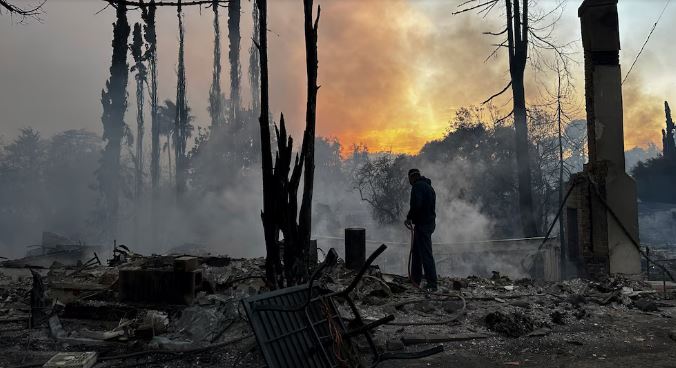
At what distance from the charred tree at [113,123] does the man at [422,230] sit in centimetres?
3214

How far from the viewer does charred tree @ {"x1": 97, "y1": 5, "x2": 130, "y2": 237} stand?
3228 cm

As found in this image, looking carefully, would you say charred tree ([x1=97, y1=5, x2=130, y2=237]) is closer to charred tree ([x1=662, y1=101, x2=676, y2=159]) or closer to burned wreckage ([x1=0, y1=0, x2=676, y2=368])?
burned wreckage ([x1=0, y1=0, x2=676, y2=368])

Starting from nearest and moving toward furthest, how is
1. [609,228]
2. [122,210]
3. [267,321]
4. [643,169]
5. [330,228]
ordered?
[267,321], [609,228], [330,228], [643,169], [122,210]

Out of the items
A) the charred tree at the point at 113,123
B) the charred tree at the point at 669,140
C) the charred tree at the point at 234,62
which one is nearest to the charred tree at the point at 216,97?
the charred tree at the point at 234,62

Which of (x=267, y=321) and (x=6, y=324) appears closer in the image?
(x=267, y=321)

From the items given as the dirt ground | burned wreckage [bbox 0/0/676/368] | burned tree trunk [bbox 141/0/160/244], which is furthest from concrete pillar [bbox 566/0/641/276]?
burned tree trunk [bbox 141/0/160/244]

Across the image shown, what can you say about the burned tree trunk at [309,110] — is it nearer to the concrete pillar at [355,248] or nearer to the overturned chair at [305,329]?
the overturned chair at [305,329]

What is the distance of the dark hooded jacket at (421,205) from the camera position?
727 cm

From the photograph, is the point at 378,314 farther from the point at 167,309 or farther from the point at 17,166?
the point at 17,166

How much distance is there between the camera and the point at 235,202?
1336 inches

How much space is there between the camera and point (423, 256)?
23.7 ft

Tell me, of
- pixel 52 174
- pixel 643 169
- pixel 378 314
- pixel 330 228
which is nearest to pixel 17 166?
pixel 52 174

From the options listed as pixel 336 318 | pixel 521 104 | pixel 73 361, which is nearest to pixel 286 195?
pixel 336 318

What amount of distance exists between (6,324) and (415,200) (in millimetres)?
6401
